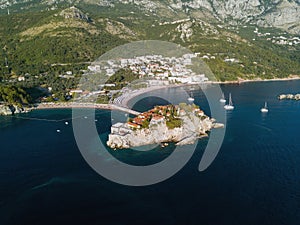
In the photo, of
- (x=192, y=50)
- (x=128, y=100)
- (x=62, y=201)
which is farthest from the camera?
(x=192, y=50)

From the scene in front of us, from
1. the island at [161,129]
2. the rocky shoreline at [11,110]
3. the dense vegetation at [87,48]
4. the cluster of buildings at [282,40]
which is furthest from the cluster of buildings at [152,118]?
the cluster of buildings at [282,40]

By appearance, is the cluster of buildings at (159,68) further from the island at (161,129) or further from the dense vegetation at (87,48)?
the island at (161,129)

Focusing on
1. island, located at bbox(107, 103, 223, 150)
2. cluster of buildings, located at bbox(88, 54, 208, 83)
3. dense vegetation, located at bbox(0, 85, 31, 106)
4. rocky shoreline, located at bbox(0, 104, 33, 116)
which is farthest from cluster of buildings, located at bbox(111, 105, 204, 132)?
cluster of buildings, located at bbox(88, 54, 208, 83)

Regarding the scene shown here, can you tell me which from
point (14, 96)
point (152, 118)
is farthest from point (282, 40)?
point (152, 118)

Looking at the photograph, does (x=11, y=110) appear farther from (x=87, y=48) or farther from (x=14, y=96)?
(x=87, y=48)

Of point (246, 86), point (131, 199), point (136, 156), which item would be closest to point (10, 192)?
point (131, 199)

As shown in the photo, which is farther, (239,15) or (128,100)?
(239,15)

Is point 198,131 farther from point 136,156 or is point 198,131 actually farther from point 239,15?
point 239,15
